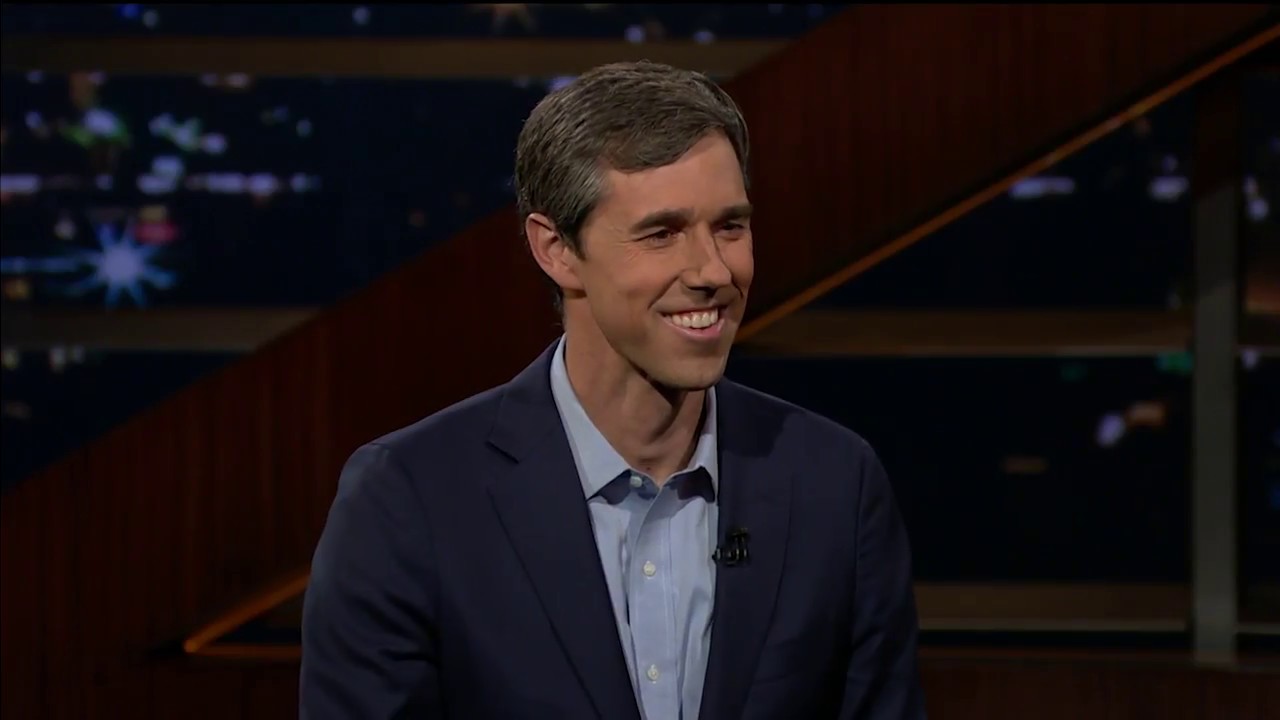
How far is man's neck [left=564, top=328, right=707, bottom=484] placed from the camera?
1.53m

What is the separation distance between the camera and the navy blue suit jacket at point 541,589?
1.46 metres

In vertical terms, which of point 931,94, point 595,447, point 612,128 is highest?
point 931,94

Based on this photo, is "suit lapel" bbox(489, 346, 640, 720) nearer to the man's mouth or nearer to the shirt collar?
the shirt collar

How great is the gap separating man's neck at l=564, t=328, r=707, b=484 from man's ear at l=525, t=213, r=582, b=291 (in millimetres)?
50

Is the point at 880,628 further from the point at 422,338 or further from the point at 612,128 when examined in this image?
the point at 422,338

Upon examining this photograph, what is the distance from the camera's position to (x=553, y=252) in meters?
1.55

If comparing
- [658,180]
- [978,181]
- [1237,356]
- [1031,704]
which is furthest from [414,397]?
[1237,356]

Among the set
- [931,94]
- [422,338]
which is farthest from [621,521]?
[931,94]

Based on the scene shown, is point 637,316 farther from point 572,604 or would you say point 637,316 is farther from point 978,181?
point 978,181

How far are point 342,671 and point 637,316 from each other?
0.37 m

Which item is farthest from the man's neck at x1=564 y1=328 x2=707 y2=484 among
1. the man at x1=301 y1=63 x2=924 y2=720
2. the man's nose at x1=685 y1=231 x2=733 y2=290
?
the man's nose at x1=685 y1=231 x2=733 y2=290

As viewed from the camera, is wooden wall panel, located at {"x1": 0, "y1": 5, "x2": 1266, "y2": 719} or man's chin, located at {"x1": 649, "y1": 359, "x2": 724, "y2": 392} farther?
wooden wall panel, located at {"x1": 0, "y1": 5, "x2": 1266, "y2": 719}

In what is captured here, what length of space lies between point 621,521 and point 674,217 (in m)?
0.27

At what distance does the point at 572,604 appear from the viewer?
148 cm
